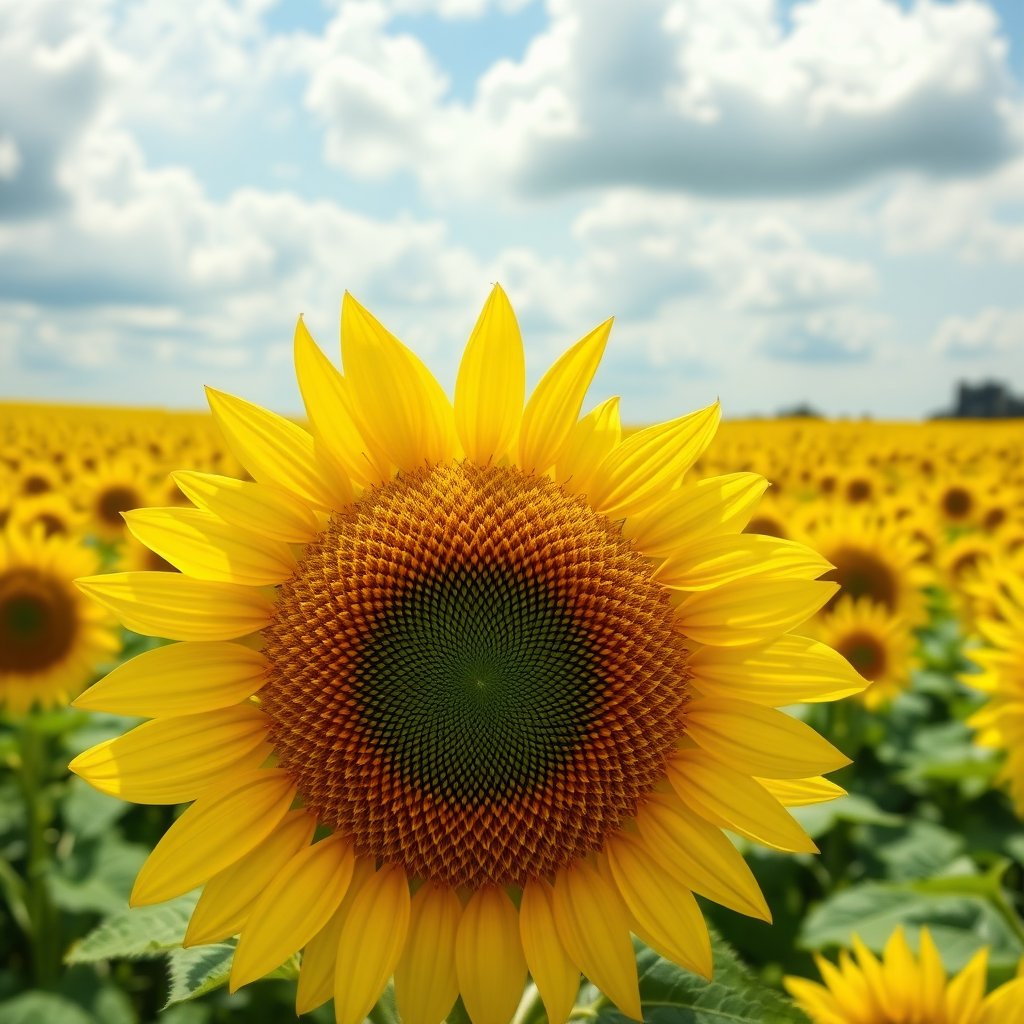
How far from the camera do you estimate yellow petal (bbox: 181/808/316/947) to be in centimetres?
174

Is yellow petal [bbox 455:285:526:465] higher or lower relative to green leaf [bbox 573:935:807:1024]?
higher

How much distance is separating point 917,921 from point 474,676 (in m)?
3.93

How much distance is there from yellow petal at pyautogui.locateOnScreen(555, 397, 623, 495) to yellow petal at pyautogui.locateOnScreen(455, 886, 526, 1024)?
35.6 inches

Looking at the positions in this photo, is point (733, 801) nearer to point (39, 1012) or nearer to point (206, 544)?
point (206, 544)

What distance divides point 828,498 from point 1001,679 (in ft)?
32.9

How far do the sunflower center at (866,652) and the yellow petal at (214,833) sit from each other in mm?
6234

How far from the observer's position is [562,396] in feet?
6.17

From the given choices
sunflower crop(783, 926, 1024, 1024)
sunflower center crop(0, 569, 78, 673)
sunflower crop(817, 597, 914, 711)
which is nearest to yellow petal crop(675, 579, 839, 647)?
sunflower crop(783, 926, 1024, 1024)

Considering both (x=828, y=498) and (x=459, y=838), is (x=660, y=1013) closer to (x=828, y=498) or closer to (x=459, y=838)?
(x=459, y=838)

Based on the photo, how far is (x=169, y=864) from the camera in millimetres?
1745

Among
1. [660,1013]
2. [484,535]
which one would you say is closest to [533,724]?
[484,535]

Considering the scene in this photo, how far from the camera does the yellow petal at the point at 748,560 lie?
1842 millimetres

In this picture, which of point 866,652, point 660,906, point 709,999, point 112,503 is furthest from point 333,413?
point 112,503

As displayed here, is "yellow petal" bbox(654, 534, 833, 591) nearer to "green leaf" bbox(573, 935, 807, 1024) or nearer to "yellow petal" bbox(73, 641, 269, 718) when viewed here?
"green leaf" bbox(573, 935, 807, 1024)
